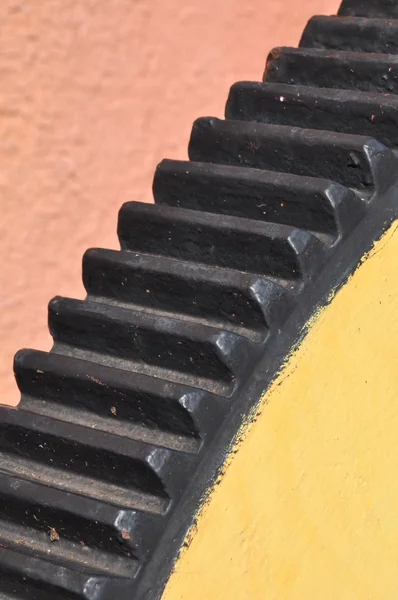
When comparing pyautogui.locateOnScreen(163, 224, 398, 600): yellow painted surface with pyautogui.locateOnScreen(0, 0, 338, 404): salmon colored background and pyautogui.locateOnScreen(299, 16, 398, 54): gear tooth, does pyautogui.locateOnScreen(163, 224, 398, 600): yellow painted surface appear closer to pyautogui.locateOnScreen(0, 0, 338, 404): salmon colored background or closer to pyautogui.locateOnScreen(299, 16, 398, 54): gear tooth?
pyautogui.locateOnScreen(299, 16, 398, 54): gear tooth

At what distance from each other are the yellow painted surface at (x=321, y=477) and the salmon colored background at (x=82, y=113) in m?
0.42

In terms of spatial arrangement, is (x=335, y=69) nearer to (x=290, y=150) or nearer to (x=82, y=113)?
(x=290, y=150)

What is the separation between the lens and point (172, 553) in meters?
0.77

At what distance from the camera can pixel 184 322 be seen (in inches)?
33.4

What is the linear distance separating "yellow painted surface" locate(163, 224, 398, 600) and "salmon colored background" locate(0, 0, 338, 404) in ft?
1.39

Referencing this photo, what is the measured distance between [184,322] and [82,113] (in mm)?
419

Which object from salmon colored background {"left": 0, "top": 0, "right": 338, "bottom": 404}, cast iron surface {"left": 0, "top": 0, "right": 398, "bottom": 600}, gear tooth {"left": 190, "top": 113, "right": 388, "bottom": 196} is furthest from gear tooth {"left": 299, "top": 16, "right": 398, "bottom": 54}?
salmon colored background {"left": 0, "top": 0, "right": 338, "bottom": 404}

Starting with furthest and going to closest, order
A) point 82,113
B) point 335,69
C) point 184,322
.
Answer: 1. point 82,113
2. point 335,69
3. point 184,322

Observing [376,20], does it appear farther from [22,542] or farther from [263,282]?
[22,542]

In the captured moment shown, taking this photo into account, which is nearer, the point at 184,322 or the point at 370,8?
the point at 184,322

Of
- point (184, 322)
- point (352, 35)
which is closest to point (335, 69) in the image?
point (352, 35)

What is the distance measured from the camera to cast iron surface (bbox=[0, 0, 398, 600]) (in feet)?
2.58

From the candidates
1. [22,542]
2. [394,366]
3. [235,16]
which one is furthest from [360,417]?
[235,16]

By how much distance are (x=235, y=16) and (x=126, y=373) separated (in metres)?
0.60
